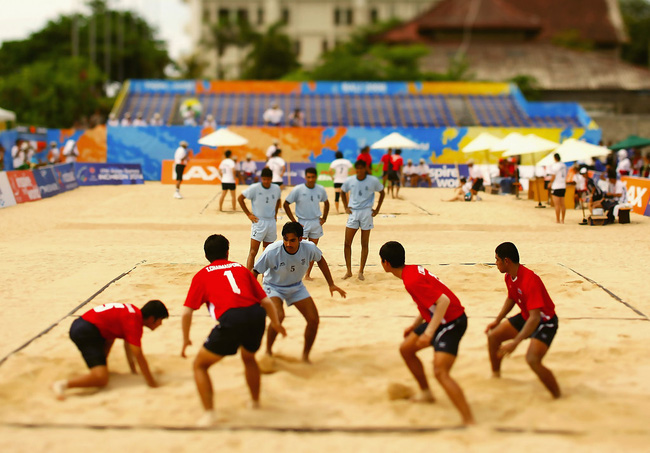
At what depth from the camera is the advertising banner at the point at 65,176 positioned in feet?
85.1

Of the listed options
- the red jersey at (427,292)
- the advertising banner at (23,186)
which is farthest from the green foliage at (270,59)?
the red jersey at (427,292)

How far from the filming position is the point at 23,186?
2262 centimetres

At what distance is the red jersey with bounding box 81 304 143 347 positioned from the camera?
614 centimetres

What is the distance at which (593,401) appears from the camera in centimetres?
603

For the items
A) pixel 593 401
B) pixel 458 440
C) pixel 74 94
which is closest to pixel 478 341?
pixel 593 401

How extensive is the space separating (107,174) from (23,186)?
24.0 feet

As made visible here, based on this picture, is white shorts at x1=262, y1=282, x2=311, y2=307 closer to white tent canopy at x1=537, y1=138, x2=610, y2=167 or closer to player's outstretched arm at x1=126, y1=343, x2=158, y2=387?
player's outstretched arm at x1=126, y1=343, x2=158, y2=387

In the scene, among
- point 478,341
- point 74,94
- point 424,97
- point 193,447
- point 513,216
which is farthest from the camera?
point 74,94

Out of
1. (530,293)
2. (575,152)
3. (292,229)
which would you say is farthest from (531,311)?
(575,152)

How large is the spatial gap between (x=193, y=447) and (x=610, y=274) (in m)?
8.07

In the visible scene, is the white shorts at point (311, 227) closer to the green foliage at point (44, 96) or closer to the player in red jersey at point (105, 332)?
the player in red jersey at point (105, 332)

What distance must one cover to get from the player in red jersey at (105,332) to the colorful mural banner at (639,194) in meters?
16.8

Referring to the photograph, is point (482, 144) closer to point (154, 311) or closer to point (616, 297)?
point (616, 297)

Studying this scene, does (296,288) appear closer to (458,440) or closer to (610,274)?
(458,440)
